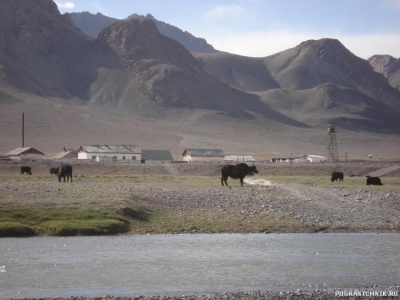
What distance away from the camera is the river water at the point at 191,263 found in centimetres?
1945

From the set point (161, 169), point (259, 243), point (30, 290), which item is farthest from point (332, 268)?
→ point (161, 169)

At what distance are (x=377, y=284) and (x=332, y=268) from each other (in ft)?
8.47

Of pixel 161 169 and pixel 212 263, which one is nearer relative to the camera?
pixel 212 263

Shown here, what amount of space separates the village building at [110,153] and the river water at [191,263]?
314ft

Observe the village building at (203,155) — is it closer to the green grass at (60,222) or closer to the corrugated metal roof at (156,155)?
the corrugated metal roof at (156,155)

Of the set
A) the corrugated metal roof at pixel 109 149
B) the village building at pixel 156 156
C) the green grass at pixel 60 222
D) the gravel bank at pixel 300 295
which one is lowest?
the gravel bank at pixel 300 295

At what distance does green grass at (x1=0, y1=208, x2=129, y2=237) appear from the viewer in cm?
2812

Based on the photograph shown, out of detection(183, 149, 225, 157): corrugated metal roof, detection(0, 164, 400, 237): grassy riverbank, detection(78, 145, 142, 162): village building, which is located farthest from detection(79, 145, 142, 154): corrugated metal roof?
detection(0, 164, 400, 237): grassy riverbank

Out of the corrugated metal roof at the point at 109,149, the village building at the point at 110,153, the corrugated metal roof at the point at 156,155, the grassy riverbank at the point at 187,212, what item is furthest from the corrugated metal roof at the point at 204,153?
the grassy riverbank at the point at 187,212

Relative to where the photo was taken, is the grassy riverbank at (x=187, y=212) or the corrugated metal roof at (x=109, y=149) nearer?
the grassy riverbank at (x=187, y=212)

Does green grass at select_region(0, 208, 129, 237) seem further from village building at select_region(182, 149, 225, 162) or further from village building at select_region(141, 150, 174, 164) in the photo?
village building at select_region(141, 150, 174, 164)

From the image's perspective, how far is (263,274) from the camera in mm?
21266

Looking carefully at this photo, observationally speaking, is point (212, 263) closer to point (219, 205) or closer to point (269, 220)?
point (269, 220)

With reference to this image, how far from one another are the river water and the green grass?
39.1 inches
